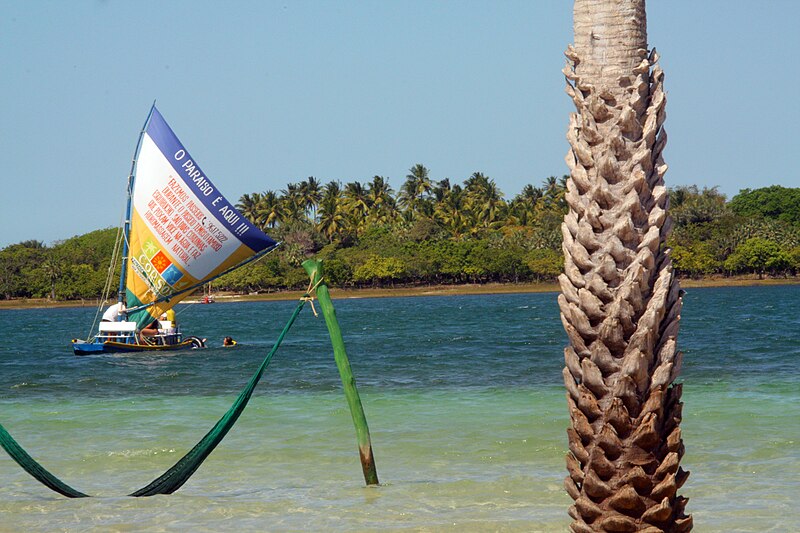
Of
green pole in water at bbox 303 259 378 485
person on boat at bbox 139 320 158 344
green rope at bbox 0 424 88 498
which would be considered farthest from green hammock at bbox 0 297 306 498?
person on boat at bbox 139 320 158 344

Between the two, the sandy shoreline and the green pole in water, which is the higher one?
the green pole in water

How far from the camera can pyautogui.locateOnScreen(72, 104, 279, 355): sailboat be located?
37.9 metres

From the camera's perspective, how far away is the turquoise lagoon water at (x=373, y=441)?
12.8 meters

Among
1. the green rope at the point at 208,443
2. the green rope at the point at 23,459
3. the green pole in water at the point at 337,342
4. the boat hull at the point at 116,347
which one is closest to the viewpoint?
the green rope at the point at 23,459

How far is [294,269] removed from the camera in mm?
145750

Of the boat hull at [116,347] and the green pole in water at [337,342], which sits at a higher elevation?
the green pole in water at [337,342]

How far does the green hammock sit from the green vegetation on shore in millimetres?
117815

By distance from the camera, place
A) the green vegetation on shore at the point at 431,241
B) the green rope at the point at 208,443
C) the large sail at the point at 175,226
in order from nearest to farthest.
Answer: the green rope at the point at 208,443 → the large sail at the point at 175,226 → the green vegetation on shore at the point at 431,241

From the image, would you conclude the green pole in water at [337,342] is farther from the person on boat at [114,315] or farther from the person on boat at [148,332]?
the person on boat at [148,332]

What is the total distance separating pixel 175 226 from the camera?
39.0 meters

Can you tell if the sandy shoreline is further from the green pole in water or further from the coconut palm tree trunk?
the coconut palm tree trunk

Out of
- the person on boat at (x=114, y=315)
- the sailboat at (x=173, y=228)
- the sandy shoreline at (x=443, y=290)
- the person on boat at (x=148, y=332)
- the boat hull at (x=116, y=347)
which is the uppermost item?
the sailboat at (x=173, y=228)

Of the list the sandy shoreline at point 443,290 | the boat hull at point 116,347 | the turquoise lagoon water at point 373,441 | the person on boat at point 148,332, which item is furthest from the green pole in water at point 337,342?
the sandy shoreline at point 443,290

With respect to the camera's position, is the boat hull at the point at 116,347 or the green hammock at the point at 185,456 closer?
the green hammock at the point at 185,456
